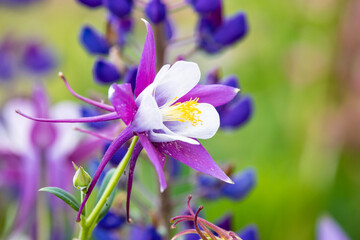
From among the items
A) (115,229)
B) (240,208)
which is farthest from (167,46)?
(240,208)

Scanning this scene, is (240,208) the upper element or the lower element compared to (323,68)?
lower

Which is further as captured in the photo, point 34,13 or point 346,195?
point 34,13

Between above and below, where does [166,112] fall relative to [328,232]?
above

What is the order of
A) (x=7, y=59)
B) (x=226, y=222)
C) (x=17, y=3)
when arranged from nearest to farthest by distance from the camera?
(x=226, y=222)
(x=7, y=59)
(x=17, y=3)

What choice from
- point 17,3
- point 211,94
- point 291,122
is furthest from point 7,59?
point 211,94

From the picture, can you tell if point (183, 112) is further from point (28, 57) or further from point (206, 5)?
point (28, 57)

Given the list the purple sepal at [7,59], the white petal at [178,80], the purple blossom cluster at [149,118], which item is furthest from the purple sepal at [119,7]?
the purple sepal at [7,59]

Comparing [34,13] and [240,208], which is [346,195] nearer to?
[240,208]

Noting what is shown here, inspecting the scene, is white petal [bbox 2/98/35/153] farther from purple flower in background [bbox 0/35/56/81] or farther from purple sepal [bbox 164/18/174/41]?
purple flower in background [bbox 0/35/56/81]
